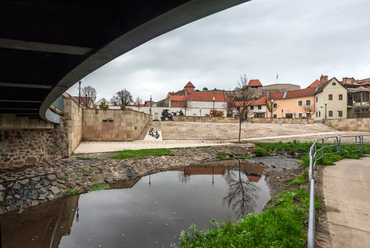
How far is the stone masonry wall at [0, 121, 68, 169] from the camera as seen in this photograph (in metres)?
9.00

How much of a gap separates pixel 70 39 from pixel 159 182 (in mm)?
8017

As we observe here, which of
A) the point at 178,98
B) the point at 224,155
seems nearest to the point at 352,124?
the point at 224,155

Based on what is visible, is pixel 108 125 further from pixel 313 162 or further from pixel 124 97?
pixel 124 97

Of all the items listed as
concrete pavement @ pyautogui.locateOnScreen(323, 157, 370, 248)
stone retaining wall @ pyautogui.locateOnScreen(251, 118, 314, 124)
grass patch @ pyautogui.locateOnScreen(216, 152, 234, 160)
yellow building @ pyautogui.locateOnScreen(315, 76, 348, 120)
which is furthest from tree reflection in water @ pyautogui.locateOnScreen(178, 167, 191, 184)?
yellow building @ pyautogui.locateOnScreen(315, 76, 348, 120)

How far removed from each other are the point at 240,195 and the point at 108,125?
561 inches

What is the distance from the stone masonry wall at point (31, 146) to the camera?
A: 354 inches

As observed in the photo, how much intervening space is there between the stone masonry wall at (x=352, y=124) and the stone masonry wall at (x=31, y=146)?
109 ft

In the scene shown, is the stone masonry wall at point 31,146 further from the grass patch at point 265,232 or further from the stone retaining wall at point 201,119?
the stone retaining wall at point 201,119

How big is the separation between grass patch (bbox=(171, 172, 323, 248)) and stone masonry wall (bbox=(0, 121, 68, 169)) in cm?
822

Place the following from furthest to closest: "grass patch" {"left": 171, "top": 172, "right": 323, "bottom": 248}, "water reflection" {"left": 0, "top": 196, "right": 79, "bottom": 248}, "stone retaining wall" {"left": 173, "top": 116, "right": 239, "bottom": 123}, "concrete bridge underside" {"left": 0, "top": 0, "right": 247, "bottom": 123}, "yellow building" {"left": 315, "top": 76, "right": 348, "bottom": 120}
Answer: "yellow building" {"left": 315, "top": 76, "right": 348, "bottom": 120}
"stone retaining wall" {"left": 173, "top": 116, "right": 239, "bottom": 123}
"water reflection" {"left": 0, "top": 196, "right": 79, "bottom": 248}
"grass patch" {"left": 171, "top": 172, "right": 323, "bottom": 248}
"concrete bridge underside" {"left": 0, "top": 0, "right": 247, "bottom": 123}

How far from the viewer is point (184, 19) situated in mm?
1849

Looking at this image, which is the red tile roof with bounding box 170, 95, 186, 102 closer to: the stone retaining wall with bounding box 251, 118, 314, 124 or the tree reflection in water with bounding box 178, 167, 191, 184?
the stone retaining wall with bounding box 251, 118, 314, 124

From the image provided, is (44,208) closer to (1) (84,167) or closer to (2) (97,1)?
(1) (84,167)

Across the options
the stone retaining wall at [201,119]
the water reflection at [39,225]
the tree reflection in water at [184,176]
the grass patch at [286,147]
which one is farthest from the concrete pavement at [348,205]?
the stone retaining wall at [201,119]
